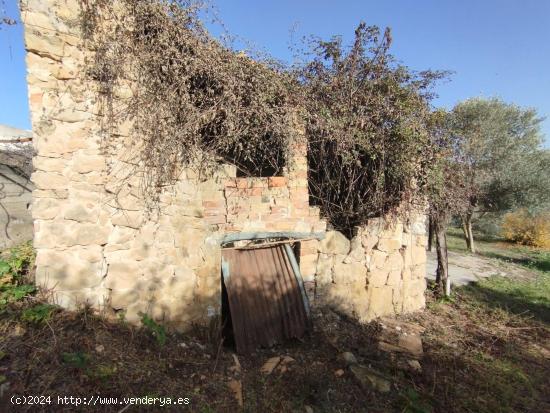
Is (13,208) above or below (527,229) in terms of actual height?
above

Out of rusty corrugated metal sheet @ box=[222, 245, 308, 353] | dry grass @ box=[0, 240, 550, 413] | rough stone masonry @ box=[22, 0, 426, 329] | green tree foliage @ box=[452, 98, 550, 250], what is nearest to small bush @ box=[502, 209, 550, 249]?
green tree foliage @ box=[452, 98, 550, 250]

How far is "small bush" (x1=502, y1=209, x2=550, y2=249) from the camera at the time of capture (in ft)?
60.7

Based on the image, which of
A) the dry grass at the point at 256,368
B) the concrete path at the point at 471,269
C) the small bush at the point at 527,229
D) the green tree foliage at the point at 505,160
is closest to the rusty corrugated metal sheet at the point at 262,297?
the dry grass at the point at 256,368

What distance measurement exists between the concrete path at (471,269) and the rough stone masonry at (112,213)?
262 inches

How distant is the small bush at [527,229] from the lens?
1852cm

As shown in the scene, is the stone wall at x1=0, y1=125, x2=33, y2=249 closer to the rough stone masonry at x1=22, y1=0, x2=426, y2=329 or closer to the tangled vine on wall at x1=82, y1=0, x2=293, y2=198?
the rough stone masonry at x1=22, y1=0, x2=426, y2=329

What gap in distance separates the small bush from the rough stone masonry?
19.2m

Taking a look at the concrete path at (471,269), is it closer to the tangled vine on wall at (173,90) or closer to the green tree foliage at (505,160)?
the green tree foliage at (505,160)

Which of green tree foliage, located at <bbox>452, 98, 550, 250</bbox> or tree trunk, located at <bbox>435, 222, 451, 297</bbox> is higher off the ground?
green tree foliage, located at <bbox>452, 98, 550, 250</bbox>

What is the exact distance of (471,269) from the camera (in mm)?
10828

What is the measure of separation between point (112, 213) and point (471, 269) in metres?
11.2

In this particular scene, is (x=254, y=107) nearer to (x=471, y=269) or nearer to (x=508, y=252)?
(x=471, y=269)

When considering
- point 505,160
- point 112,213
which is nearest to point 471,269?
point 505,160

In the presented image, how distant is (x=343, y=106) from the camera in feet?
Result: 16.9
